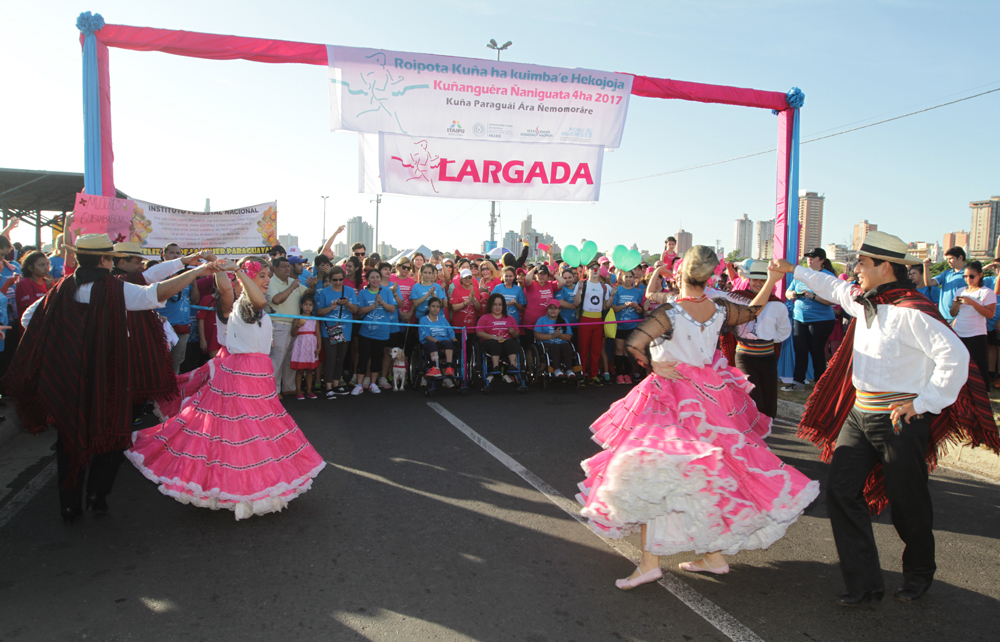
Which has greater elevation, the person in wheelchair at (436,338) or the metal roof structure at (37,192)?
the metal roof structure at (37,192)

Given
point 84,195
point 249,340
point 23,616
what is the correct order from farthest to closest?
1. point 84,195
2. point 249,340
3. point 23,616

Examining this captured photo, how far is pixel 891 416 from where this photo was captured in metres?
3.31

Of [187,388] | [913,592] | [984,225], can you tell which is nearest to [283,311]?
[187,388]

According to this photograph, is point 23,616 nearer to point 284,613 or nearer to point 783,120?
point 284,613

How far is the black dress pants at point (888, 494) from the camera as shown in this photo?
333 cm

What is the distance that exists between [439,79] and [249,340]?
5294 mm

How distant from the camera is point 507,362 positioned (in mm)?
9953

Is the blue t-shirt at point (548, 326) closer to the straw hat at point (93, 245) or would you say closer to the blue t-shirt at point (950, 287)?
Result: the blue t-shirt at point (950, 287)

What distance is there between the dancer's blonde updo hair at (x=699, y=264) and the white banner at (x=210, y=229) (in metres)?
7.77

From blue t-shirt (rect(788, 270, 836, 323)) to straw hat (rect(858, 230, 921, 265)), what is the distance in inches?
251

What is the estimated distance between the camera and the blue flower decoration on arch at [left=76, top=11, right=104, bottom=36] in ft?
23.9

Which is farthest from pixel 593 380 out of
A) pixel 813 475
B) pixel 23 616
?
pixel 23 616

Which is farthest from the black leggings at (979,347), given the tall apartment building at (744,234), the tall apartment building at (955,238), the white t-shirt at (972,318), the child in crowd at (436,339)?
the tall apartment building at (744,234)

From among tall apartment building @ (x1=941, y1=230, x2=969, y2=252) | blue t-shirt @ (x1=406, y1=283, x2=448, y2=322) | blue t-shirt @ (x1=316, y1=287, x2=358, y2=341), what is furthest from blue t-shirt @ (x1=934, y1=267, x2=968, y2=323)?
tall apartment building @ (x1=941, y1=230, x2=969, y2=252)
